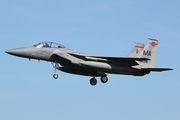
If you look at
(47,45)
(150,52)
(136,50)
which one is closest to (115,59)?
(136,50)

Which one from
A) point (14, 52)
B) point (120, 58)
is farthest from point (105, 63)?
point (14, 52)

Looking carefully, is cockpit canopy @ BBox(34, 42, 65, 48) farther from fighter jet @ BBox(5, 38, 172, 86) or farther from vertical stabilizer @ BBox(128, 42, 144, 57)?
vertical stabilizer @ BBox(128, 42, 144, 57)

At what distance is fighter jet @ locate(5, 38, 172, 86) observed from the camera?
3148cm

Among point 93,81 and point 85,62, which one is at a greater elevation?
point 85,62

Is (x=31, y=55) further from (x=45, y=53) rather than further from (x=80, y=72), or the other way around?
(x=80, y=72)

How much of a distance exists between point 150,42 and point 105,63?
15.2 ft

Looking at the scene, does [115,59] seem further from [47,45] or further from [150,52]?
[47,45]

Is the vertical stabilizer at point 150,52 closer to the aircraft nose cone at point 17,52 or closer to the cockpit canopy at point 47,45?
the cockpit canopy at point 47,45

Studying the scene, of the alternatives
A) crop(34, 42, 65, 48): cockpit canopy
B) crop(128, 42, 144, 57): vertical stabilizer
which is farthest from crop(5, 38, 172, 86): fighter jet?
crop(128, 42, 144, 57): vertical stabilizer

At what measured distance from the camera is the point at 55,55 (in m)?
31.7

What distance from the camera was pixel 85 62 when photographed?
31500 millimetres

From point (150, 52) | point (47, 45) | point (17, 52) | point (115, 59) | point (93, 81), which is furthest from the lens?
point (150, 52)

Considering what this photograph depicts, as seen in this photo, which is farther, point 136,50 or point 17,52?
point 136,50

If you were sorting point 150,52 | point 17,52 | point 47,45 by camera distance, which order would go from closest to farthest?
1. point 17,52
2. point 47,45
3. point 150,52
